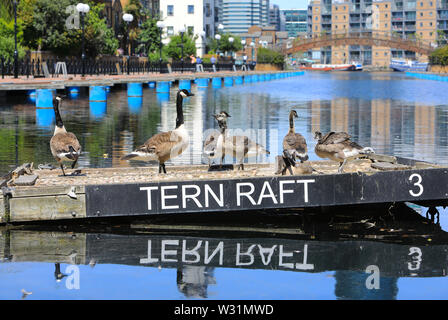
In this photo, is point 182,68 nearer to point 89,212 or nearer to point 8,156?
point 8,156

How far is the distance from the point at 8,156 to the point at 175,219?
673 cm

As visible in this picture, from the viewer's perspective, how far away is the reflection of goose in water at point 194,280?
7129mm

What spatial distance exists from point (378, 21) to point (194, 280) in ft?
604

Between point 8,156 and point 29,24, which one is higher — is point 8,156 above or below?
below

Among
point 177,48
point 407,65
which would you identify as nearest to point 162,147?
point 177,48

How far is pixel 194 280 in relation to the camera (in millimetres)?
7578

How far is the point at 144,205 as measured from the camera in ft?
31.1

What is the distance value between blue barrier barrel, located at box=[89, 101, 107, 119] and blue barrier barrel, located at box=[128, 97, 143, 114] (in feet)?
3.80

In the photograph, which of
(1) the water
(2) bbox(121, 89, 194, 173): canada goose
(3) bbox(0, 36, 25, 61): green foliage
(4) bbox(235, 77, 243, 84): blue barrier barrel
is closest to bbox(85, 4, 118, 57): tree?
(3) bbox(0, 36, 25, 61): green foliage

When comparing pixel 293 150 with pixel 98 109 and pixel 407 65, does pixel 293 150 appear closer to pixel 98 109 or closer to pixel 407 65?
pixel 98 109

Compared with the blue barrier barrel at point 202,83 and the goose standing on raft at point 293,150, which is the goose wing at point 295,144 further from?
the blue barrier barrel at point 202,83

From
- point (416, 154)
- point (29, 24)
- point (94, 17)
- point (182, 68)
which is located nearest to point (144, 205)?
point (416, 154)

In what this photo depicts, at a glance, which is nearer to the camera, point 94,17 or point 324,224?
point 324,224
